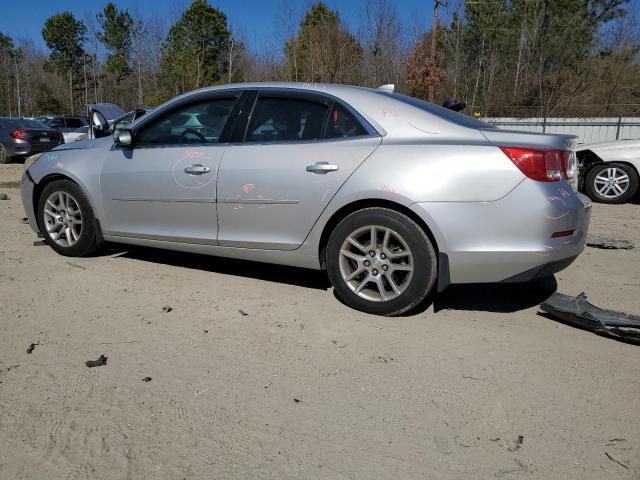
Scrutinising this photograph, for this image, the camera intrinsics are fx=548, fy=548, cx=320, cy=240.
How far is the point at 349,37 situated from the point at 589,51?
1441 centimetres

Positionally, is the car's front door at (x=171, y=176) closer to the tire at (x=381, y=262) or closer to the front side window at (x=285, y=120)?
the front side window at (x=285, y=120)

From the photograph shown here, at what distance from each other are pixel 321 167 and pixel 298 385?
5.03ft

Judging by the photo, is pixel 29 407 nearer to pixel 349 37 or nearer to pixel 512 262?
pixel 512 262

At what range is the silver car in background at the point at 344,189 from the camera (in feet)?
10.9

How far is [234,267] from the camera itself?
4.88m

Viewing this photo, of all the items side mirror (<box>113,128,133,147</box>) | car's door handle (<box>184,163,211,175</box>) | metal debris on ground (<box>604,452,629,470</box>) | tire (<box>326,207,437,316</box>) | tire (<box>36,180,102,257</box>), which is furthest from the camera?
tire (<box>36,180,102,257</box>)

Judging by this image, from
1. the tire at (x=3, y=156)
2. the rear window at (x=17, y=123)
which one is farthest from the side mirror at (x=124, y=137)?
the rear window at (x=17, y=123)

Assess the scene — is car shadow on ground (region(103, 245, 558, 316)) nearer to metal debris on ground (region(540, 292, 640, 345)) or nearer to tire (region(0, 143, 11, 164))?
metal debris on ground (region(540, 292, 640, 345))

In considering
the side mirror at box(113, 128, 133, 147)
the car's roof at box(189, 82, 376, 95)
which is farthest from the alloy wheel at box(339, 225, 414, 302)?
the side mirror at box(113, 128, 133, 147)

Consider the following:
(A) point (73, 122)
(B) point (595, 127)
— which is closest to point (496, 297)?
(A) point (73, 122)

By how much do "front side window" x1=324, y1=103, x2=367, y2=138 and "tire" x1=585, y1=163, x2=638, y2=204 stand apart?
6719 millimetres

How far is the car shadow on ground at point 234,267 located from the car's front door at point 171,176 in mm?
527

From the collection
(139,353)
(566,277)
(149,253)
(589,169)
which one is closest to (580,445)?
(139,353)

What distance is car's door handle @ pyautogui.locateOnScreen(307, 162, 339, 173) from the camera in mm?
3656
